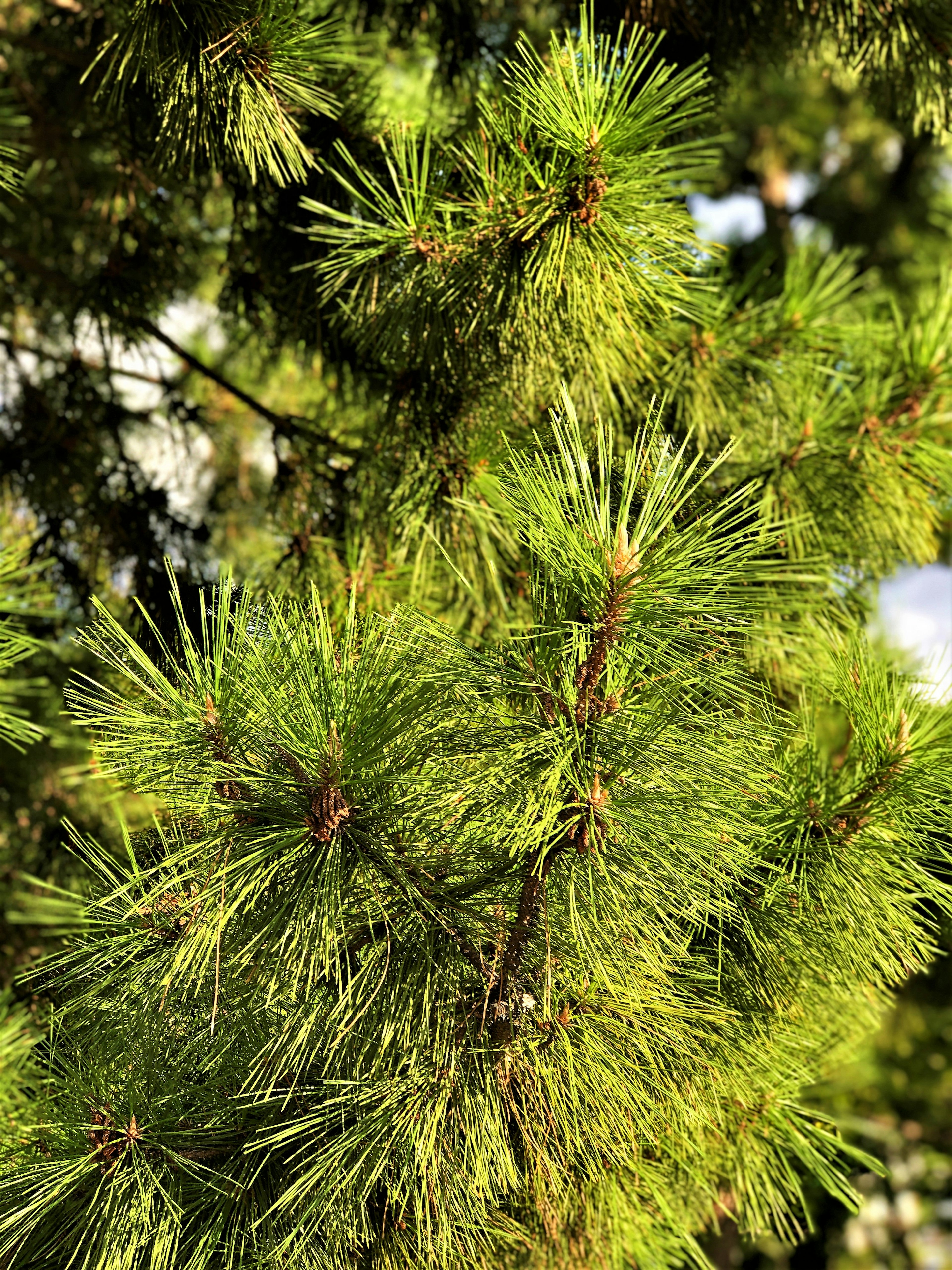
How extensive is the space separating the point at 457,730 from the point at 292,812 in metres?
0.16

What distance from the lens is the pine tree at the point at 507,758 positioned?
875 millimetres

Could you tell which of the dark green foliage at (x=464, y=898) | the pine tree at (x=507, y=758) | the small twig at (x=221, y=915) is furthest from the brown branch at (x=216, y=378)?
the small twig at (x=221, y=915)

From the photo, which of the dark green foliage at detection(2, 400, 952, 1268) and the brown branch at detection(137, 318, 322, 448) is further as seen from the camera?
the brown branch at detection(137, 318, 322, 448)

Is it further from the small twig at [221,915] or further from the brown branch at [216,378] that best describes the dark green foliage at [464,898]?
the brown branch at [216,378]

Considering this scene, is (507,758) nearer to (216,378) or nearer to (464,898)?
(464,898)

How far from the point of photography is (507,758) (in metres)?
0.87

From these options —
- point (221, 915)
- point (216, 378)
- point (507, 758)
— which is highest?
point (216, 378)

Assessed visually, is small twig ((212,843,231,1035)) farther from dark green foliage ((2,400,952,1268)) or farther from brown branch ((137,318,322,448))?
brown branch ((137,318,322,448))

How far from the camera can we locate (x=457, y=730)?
3.02 ft

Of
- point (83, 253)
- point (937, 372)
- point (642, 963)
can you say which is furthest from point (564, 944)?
point (83, 253)

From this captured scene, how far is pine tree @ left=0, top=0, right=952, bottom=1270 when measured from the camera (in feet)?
2.87

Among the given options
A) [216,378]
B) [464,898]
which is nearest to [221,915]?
[464,898]

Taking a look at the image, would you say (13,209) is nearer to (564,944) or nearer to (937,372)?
(937,372)

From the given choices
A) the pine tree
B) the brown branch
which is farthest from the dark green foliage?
the brown branch
